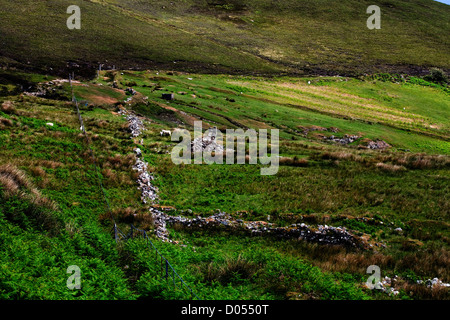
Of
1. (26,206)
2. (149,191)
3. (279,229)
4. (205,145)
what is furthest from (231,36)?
(26,206)

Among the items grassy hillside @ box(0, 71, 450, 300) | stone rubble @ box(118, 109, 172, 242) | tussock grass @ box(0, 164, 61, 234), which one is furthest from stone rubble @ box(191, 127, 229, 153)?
tussock grass @ box(0, 164, 61, 234)

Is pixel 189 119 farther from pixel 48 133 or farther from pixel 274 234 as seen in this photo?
pixel 274 234

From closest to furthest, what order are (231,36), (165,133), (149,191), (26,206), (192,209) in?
(26,206), (192,209), (149,191), (165,133), (231,36)

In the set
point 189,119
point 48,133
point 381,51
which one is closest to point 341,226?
point 48,133

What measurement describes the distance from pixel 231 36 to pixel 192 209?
11938 cm

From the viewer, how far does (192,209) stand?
2138 centimetres

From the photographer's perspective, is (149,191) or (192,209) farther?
(149,191)

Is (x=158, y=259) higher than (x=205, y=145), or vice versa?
(x=205, y=145)

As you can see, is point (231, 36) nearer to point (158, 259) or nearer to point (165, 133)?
point (165, 133)

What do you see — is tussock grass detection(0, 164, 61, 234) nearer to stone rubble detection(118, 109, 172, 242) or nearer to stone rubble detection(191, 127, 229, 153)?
stone rubble detection(118, 109, 172, 242)

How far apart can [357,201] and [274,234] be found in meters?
7.34

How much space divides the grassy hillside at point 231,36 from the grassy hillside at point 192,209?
4288 cm

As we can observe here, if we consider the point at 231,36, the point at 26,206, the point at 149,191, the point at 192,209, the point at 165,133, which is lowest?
the point at 192,209
